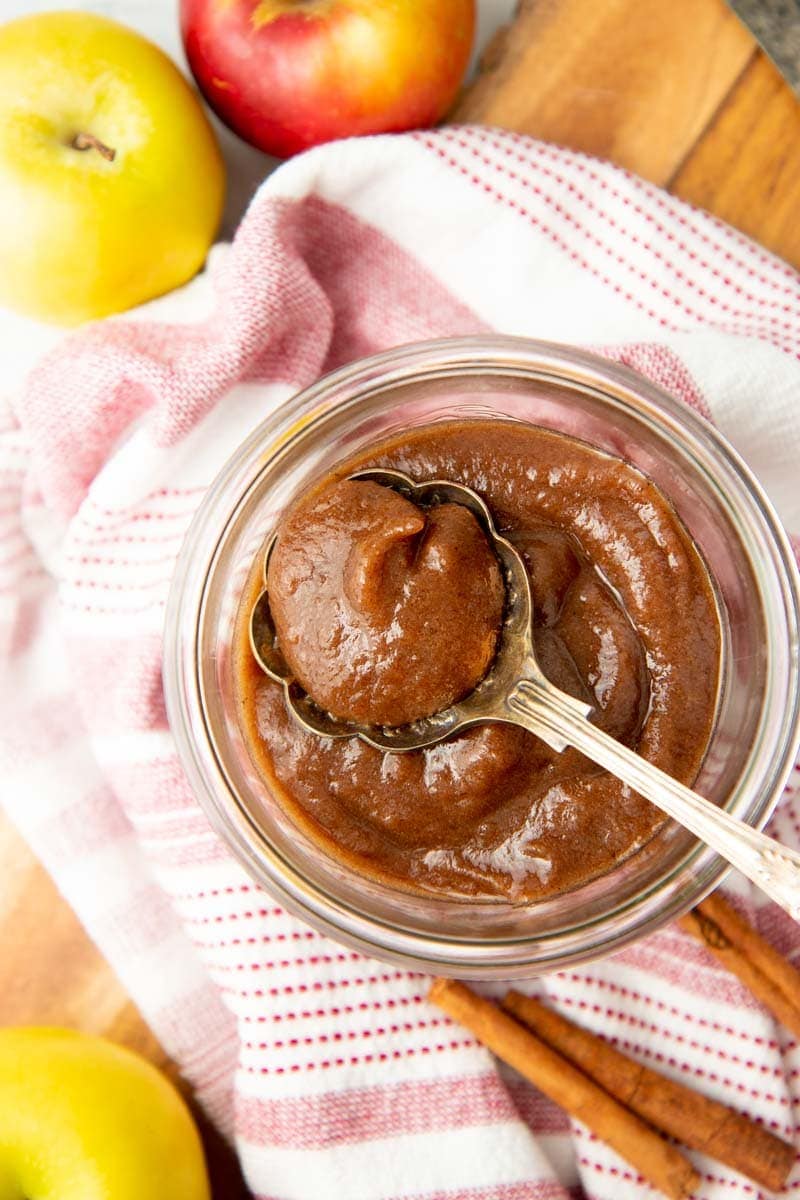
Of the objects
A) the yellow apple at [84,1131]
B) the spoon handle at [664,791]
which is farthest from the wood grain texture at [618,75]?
the yellow apple at [84,1131]

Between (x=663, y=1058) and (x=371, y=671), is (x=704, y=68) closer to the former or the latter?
(x=371, y=671)

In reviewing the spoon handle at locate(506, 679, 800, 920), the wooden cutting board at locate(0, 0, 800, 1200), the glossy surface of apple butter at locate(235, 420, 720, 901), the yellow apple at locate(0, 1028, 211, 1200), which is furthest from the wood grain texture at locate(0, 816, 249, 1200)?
the wooden cutting board at locate(0, 0, 800, 1200)

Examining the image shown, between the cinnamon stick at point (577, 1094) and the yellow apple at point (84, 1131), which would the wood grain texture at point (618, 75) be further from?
the yellow apple at point (84, 1131)

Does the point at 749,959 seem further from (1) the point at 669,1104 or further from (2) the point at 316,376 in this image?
(2) the point at 316,376

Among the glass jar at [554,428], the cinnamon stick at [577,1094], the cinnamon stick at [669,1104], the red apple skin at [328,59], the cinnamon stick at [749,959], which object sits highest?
the red apple skin at [328,59]

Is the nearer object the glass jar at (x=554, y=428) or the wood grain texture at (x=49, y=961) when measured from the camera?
the glass jar at (x=554, y=428)

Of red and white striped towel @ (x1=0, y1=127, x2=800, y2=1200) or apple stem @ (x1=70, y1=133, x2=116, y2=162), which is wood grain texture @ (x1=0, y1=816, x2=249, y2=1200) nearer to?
red and white striped towel @ (x1=0, y1=127, x2=800, y2=1200)

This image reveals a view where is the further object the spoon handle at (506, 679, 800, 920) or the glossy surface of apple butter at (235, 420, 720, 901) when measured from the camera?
the glossy surface of apple butter at (235, 420, 720, 901)
